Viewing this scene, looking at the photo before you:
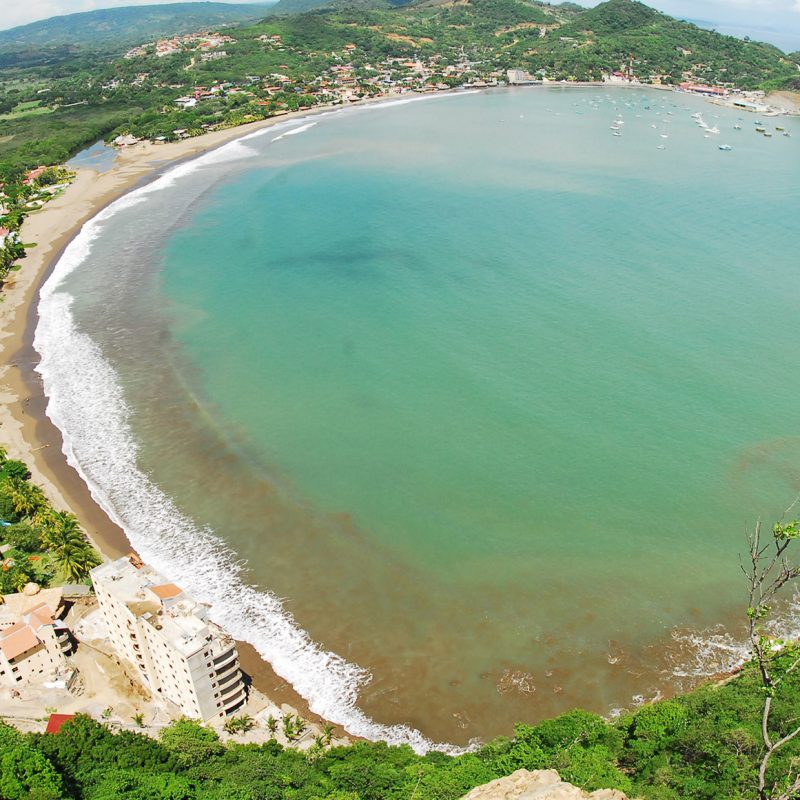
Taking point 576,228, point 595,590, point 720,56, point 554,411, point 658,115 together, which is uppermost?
point 720,56

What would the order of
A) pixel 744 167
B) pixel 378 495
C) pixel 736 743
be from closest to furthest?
pixel 736 743 < pixel 378 495 < pixel 744 167

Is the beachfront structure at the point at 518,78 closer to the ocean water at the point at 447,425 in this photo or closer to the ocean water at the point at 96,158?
the ocean water at the point at 96,158

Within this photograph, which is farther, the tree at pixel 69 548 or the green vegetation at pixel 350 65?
the green vegetation at pixel 350 65

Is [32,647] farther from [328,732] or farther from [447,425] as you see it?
[447,425]

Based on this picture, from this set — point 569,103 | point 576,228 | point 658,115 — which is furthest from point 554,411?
point 569,103

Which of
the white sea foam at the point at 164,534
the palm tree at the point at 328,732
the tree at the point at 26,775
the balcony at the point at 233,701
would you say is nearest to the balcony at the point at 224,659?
the balcony at the point at 233,701

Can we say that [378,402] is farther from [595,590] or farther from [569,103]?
[569,103]

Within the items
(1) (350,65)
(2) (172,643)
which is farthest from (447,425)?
(1) (350,65)
